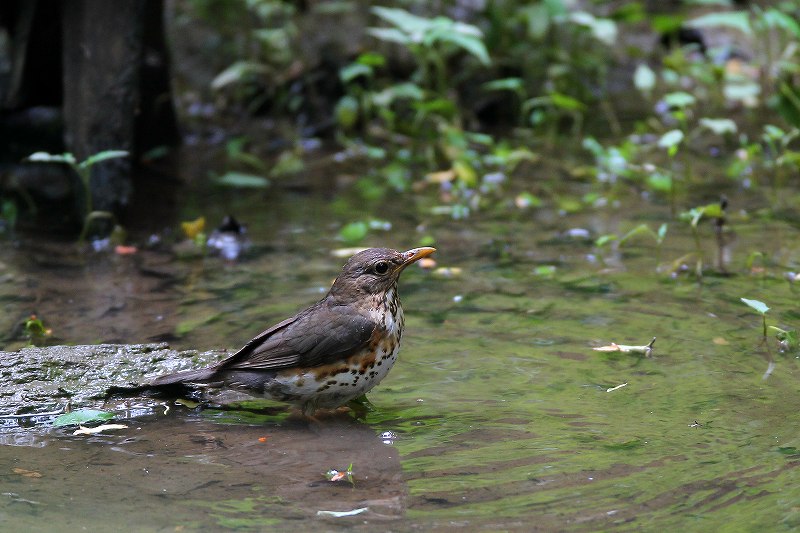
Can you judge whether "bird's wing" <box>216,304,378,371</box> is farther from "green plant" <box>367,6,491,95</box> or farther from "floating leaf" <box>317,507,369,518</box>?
"green plant" <box>367,6,491,95</box>

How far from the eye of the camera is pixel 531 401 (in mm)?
4234

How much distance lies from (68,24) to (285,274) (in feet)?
7.63

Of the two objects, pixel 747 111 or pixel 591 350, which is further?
pixel 747 111

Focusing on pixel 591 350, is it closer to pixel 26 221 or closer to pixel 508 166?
pixel 508 166

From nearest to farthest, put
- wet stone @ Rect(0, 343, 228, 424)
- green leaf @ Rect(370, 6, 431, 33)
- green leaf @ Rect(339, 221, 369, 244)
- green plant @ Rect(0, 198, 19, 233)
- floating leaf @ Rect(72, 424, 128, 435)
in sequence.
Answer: floating leaf @ Rect(72, 424, 128, 435) → wet stone @ Rect(0, 343, 228, 424) → green leaf @ Rect(339, 221, 369, 244) → green plant @ Rect(0, 198, 19, 233) → green leaf @ Rect(370, 6, 431, 33)

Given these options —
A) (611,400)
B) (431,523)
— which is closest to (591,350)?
(611,400)

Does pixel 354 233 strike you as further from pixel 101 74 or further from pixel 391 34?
pixel 391 34

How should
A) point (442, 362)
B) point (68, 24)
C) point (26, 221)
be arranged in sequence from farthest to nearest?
point (26, 221) < point (68, 24) < point (442, 362)

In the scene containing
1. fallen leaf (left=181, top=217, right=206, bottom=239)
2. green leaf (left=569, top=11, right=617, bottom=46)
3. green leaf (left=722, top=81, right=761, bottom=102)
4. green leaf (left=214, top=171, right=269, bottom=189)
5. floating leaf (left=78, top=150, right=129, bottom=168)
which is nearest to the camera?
floating leaf (left=78, top=150, right=129, bottom=168)

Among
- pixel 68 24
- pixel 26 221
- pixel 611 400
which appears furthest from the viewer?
pixel 26 221

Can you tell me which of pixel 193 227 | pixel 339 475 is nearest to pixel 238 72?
pixel 193 227

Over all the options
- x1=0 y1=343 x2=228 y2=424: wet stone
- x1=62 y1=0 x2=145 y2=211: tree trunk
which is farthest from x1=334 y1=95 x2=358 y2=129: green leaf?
x1=0 y1=343 x2=228 y2=424: wet stone

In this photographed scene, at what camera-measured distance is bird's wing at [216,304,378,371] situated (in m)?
4.13

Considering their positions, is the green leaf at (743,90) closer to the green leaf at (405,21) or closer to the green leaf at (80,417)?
the green leaf at (405,21)
